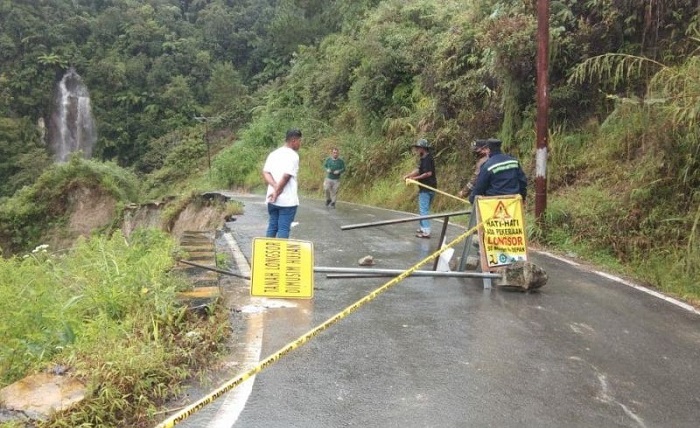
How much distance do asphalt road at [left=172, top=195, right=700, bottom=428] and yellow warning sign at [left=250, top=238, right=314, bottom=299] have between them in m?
0.24

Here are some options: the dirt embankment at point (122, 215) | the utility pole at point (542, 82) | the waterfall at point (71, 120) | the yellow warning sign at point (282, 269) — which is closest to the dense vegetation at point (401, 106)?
the dirt embankment at point (122, 215)

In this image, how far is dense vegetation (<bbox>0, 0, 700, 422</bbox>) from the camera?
931 cm

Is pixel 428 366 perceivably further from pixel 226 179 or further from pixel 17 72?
pixel 17 72

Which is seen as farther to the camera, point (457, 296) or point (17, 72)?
point (17, 72)

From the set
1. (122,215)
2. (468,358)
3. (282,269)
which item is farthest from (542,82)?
(122,215)

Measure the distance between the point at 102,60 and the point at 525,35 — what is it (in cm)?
5194

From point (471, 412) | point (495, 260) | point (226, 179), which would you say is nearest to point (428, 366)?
point (471, 412)

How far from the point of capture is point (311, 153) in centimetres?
2919

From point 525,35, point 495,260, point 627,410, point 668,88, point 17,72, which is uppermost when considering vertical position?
point 17,72

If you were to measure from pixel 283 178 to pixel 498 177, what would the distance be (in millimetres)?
2625

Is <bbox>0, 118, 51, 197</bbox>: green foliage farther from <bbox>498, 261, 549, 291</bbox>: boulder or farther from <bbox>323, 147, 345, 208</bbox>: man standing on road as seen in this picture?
<bbox>498, 261, 549, 291</bbox>: boulder

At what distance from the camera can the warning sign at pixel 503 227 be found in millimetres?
6777

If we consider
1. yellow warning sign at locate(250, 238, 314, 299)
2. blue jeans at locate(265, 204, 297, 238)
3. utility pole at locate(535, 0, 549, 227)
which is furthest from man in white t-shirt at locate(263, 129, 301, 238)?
utility pole at locate(535, 0, 549, 227)

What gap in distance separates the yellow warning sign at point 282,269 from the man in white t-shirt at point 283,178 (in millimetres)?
1627
